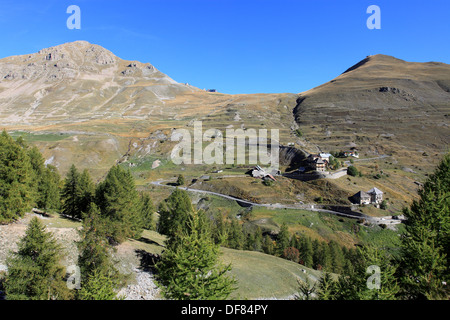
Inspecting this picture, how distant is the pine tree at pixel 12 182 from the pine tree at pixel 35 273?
12887 millimetres

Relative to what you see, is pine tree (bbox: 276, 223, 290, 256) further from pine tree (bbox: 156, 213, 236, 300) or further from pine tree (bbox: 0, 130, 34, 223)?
pine tree (bbox: 0, 130, 34, 223)

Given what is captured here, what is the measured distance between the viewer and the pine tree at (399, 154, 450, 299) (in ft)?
63.4

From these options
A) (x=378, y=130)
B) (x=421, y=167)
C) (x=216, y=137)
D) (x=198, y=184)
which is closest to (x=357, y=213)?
(x=198, y=184)

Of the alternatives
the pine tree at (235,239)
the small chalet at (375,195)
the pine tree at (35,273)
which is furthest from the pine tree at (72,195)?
the small chalet at (375,195)

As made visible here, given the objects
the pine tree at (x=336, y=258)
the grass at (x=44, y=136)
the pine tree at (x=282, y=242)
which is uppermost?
the grass at (x=44, y=136)

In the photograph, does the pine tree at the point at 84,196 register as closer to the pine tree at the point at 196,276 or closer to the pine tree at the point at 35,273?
the pine tree at the point at 35,273

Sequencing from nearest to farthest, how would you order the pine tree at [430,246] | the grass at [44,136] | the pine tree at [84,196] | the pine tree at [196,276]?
the pine tree at [196,276]
the pine tree at [430,246]
the pine tree at [84,196]
the grass at [44,136]

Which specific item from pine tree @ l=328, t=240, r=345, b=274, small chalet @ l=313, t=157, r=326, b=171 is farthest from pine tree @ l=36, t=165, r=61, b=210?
small chalet @ l=313, t=157, r=326, b=171

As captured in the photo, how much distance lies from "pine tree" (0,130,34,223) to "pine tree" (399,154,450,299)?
41.7m

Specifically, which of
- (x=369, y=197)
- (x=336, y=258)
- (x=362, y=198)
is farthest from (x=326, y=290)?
(x=369, y=197)

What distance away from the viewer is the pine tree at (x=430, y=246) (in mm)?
19312
